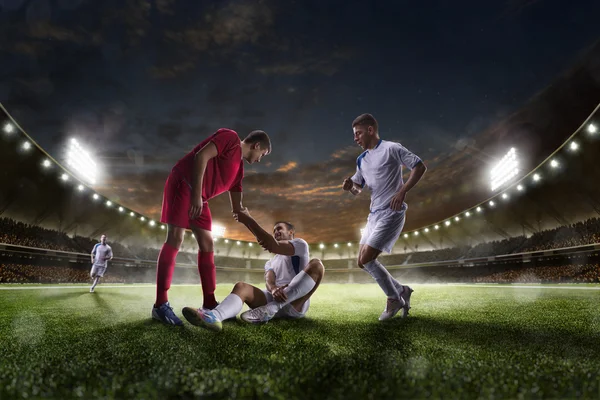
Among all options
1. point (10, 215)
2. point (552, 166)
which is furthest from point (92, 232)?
point (552, 166)

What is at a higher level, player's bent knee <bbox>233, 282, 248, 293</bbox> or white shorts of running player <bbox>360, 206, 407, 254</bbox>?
white shorts of running player <bbox>360, 206, 407, 254</bbox>

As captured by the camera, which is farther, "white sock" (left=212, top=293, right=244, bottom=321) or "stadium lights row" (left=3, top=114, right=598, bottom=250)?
"stadium lights row" (left=3, top=114, right=598, bottom=250)

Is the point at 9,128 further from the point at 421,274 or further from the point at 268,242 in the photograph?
the point at 421,274

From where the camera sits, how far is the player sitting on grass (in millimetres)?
3182

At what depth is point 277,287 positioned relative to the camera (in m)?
3.67

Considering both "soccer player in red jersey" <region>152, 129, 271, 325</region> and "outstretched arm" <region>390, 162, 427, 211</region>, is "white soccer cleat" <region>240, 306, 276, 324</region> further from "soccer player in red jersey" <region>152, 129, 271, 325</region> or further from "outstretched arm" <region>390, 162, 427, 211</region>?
"outstretched arm" <region>390, 162, 427, 211</region>

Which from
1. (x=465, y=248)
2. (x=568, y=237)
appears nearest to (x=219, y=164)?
(x=568, y=237)

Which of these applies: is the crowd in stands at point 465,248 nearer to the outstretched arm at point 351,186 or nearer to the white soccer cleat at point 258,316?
the outstretched arm at point 351,186

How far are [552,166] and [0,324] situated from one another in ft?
93.5

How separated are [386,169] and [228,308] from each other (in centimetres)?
255

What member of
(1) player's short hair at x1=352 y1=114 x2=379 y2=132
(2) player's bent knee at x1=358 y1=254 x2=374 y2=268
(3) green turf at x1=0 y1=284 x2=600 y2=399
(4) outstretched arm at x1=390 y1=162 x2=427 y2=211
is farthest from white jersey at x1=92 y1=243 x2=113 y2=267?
(4) outstretched arm at x1=390 y1=162 x2=427 y2=211

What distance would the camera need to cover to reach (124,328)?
127 inches

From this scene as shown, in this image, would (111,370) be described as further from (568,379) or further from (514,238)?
(514,238)

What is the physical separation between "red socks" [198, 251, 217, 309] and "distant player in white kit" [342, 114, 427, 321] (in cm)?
183
